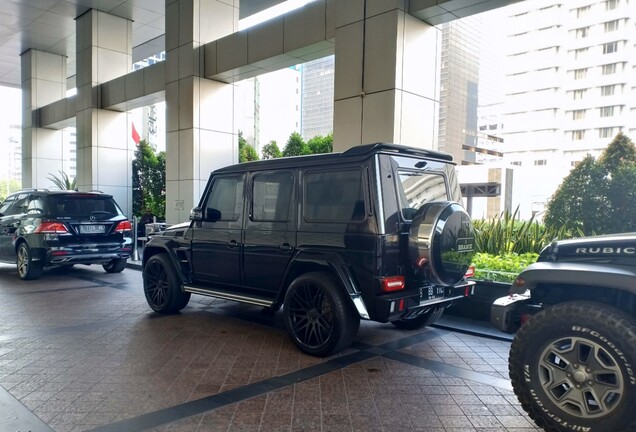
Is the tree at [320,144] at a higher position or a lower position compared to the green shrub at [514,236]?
higher

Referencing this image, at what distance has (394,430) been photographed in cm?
331

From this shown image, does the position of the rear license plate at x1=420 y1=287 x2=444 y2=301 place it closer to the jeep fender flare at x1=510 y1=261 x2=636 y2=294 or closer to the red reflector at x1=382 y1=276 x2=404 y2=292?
the red reflector at x1=382 y1=276 x2=404 y2=292

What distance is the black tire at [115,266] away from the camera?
10242mm

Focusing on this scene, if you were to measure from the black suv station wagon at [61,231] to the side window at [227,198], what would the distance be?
421cm

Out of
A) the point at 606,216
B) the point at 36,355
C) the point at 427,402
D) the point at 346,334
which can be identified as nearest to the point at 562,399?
the point at 427,402

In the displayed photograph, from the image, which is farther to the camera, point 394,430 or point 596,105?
point 596,105

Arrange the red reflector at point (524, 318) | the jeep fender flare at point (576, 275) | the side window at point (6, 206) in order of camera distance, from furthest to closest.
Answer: the side window at point (6, 206) < the red reflector at point (524, 318) < the jeep fender flare at point (576, 275)

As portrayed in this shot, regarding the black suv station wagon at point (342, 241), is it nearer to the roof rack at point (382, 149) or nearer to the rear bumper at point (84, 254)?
the roof rack at point (382, 149)

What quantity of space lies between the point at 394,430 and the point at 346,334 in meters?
1.37

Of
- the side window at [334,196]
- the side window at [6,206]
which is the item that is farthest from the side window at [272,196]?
the side window at [6,206]

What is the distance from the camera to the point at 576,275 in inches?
124

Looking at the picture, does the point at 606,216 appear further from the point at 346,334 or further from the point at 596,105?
the point at 596,105

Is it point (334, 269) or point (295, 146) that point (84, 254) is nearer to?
point (295, 146)

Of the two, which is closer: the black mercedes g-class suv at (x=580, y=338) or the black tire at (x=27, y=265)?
the black mercedes g-class suv at (x=580, y=338)
